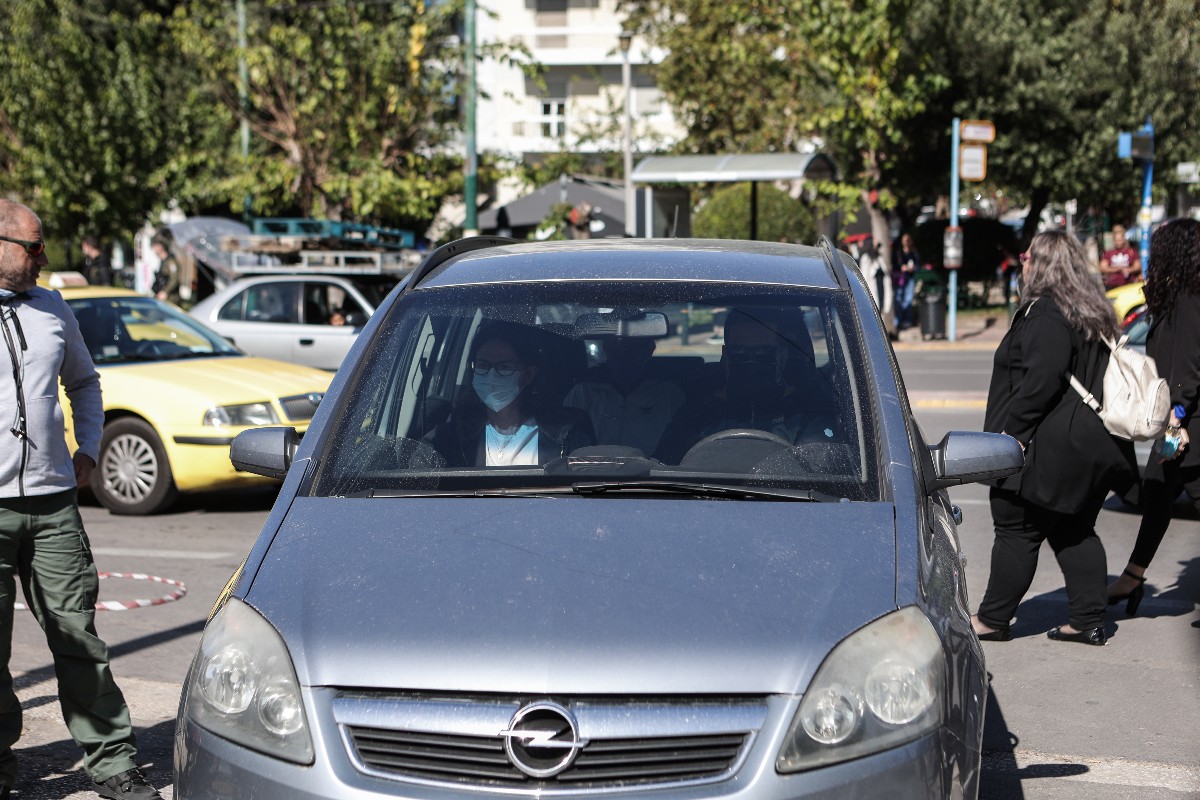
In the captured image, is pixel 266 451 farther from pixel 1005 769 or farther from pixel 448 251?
pixel 1005 769

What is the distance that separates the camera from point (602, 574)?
302 cm

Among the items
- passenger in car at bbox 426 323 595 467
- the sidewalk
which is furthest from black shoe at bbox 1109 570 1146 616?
the sidewalk

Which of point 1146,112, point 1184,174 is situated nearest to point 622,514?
point 1184,174

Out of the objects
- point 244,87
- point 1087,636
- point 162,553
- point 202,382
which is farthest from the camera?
point 244,87

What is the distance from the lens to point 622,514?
3.30 meters

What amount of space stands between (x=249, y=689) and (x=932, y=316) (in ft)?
79.3

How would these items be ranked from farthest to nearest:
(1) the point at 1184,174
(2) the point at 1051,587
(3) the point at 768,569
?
(1) the point at 1184,174 → (2) the point at 1051,587 → (3) the point at 768,569

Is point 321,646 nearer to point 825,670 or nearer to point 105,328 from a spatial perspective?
point 825,670

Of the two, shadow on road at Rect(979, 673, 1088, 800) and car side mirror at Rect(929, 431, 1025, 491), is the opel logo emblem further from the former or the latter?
shadow on road at Rect(979, 673, 1088, 800)

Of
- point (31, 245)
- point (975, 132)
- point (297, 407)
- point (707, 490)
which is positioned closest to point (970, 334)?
point (975, 132)

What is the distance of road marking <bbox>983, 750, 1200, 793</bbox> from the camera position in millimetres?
4762

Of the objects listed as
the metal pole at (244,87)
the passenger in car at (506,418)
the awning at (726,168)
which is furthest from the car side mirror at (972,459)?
the metal pole at (244,87)

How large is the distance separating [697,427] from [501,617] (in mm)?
1049

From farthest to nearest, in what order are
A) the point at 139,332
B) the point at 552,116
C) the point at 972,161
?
the point at 552,116 < the point at 972,161 < the point at 139,332
